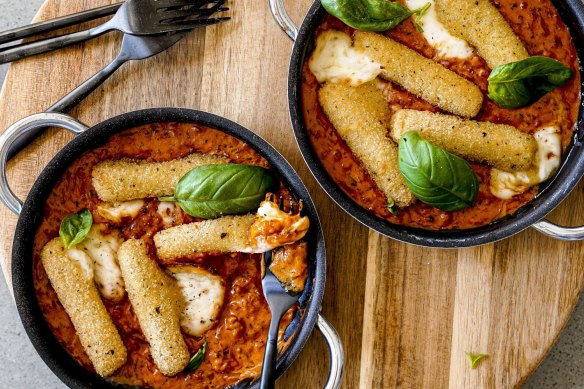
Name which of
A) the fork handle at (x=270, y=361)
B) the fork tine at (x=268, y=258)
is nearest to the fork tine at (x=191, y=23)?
the fork tine at (x=268, y=258)

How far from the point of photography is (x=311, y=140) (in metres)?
2.21

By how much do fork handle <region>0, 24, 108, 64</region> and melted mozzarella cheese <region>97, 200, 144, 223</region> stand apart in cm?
62

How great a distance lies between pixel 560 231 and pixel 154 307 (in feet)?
4.74

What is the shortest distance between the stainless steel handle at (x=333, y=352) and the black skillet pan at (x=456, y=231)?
38cm

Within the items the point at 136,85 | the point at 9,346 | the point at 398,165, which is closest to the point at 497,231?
the point at 398,165

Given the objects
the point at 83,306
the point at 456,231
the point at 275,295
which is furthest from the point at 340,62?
the point at 83,306

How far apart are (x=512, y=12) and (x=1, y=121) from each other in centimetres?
192

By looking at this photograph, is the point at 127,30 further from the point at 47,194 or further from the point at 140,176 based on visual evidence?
the point at 47,194

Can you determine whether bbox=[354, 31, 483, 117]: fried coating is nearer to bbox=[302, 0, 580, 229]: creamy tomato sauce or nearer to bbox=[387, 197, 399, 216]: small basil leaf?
bbox=[302, 0, 580, 229]: creamy tomato sauce

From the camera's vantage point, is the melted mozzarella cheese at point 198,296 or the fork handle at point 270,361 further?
the melted mozzarella cheese at point 198,296

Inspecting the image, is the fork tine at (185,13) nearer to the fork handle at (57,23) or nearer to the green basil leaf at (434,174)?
the fork handle at (57,23)

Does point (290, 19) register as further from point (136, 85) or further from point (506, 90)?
point (506, 90)

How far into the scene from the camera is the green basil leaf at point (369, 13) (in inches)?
82.0

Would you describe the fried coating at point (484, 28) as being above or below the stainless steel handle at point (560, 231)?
above
